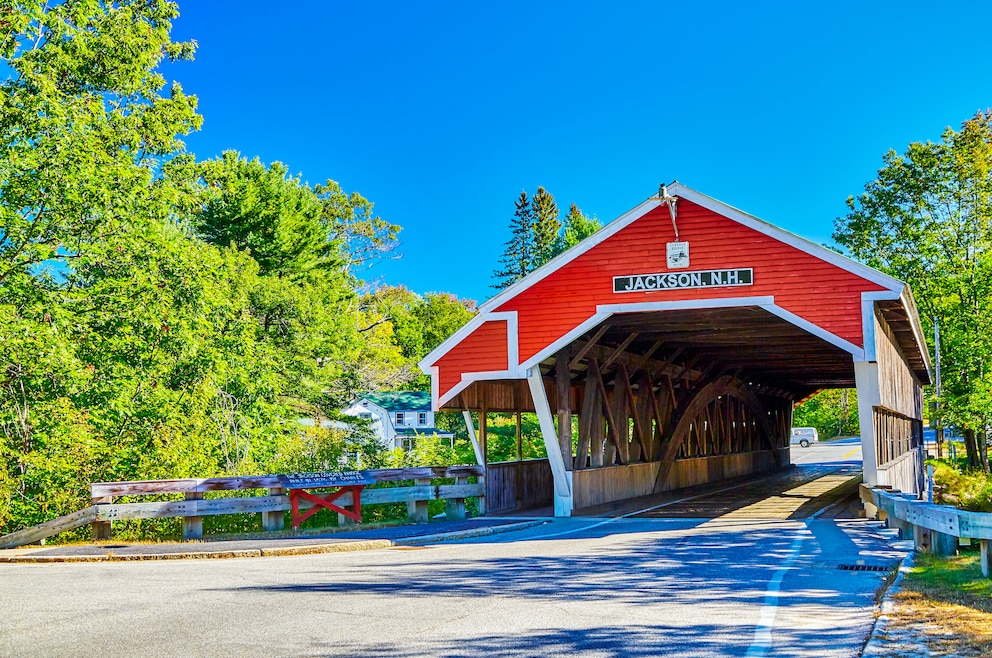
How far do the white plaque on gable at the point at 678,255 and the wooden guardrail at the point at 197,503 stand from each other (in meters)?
5.30

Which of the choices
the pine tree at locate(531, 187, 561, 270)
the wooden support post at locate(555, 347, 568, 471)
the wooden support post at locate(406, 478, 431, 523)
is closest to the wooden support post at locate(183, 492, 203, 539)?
the wooden support post at locate(406, 478, 431, 523)

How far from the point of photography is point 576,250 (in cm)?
1619

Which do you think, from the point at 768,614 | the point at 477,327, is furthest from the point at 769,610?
the point at 477,327

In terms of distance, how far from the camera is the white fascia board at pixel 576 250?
15.6 m

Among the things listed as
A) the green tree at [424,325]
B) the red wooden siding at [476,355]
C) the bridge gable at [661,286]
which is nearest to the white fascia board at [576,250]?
the bridge gable at [661,286]

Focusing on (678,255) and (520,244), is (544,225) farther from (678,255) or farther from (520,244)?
(678,255)

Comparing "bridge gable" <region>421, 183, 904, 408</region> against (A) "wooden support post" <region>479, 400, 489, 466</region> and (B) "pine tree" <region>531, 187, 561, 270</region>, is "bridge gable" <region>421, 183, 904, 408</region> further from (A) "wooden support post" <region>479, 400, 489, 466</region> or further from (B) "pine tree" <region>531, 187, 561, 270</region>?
(B) "pine tree" <region>531, 187, 561, 270</region>

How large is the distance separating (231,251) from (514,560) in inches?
880

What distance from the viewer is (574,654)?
5.71 m

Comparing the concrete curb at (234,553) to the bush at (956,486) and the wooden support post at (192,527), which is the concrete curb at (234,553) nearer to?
the wooden support post at (192,527)

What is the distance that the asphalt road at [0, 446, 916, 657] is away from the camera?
605cm

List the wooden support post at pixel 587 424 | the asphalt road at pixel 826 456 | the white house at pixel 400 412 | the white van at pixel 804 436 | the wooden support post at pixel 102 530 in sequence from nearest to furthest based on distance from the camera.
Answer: the wooden support post at pixel 102 530
the wooden support post at pixel 587 424
the asphalt road at pixel 826 456
the white house at pixel 400 412
the white van at pixel 804 436

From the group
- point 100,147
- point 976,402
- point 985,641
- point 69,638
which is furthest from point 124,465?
point 976,402

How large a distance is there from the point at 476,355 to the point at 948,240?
27736 millimetres
